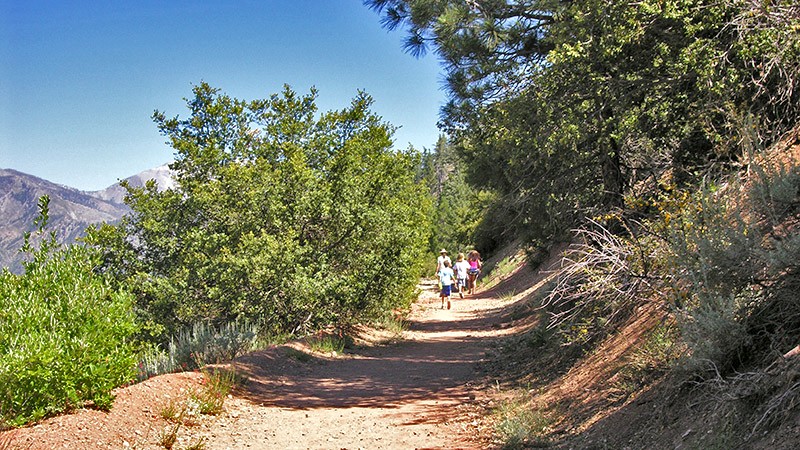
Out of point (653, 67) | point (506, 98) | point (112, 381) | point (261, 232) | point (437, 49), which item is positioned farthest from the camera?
point (261, 232)

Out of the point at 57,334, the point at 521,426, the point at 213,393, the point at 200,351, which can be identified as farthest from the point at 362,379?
the point at 57,334

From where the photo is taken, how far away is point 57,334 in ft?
19.5

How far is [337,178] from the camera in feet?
47.1

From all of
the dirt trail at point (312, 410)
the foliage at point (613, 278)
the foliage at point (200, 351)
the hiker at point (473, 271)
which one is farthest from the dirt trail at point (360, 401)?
the hiker at point (473, 271)

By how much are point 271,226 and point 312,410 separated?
611cm

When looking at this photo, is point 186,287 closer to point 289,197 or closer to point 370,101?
point 289,197

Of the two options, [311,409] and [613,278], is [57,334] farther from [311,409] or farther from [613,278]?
[613,278]

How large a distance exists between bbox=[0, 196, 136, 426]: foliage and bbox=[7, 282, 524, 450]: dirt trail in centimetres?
23

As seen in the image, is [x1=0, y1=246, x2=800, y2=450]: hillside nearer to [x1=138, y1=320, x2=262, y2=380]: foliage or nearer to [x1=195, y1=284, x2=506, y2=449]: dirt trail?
[x1=195, y1=284, x2=506, y2=449]: dirt trail

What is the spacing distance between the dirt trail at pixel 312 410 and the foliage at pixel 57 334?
0.23 metres

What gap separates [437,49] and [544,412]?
666 centimetres

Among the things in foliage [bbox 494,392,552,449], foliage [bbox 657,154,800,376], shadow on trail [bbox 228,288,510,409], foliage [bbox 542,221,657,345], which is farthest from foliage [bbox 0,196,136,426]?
foliage [bbox 657,154,800,376]

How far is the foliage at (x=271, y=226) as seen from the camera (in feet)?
43.1

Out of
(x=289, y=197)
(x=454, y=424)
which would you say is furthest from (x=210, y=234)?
(x=454, y=424)
